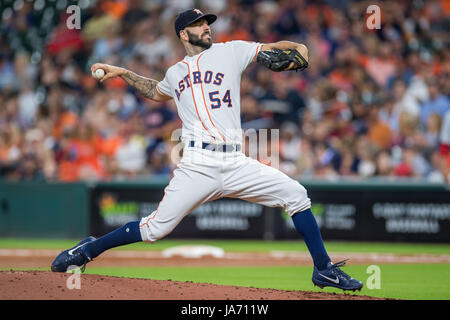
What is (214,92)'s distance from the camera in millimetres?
6328

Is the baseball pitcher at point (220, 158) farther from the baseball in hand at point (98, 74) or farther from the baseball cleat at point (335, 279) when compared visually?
the baseball in hand at point (98, 74)

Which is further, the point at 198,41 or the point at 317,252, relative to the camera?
the point at 198,41

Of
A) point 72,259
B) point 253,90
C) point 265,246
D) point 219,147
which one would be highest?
point 253,90

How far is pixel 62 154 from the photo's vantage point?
1486 centimetres

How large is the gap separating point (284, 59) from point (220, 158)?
3.25 feet

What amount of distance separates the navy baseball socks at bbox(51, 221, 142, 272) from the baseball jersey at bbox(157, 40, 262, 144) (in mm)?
946

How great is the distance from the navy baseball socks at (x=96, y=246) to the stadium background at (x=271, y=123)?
6347 mm

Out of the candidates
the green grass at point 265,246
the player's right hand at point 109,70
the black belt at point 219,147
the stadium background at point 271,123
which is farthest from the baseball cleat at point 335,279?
the stadium background at point 271,123

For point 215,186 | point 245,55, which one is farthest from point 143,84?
point 215,186

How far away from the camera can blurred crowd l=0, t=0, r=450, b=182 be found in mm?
13586

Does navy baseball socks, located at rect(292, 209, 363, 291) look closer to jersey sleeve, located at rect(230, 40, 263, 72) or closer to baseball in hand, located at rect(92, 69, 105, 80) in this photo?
jersey sleeve, located at rect(230, 40, 263, 72)

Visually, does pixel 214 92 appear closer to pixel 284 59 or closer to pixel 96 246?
pixel 284 59

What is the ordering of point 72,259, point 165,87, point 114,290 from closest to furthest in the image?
point 114,290, point 72,259, point 165,87

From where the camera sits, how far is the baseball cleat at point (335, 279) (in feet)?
20.5
